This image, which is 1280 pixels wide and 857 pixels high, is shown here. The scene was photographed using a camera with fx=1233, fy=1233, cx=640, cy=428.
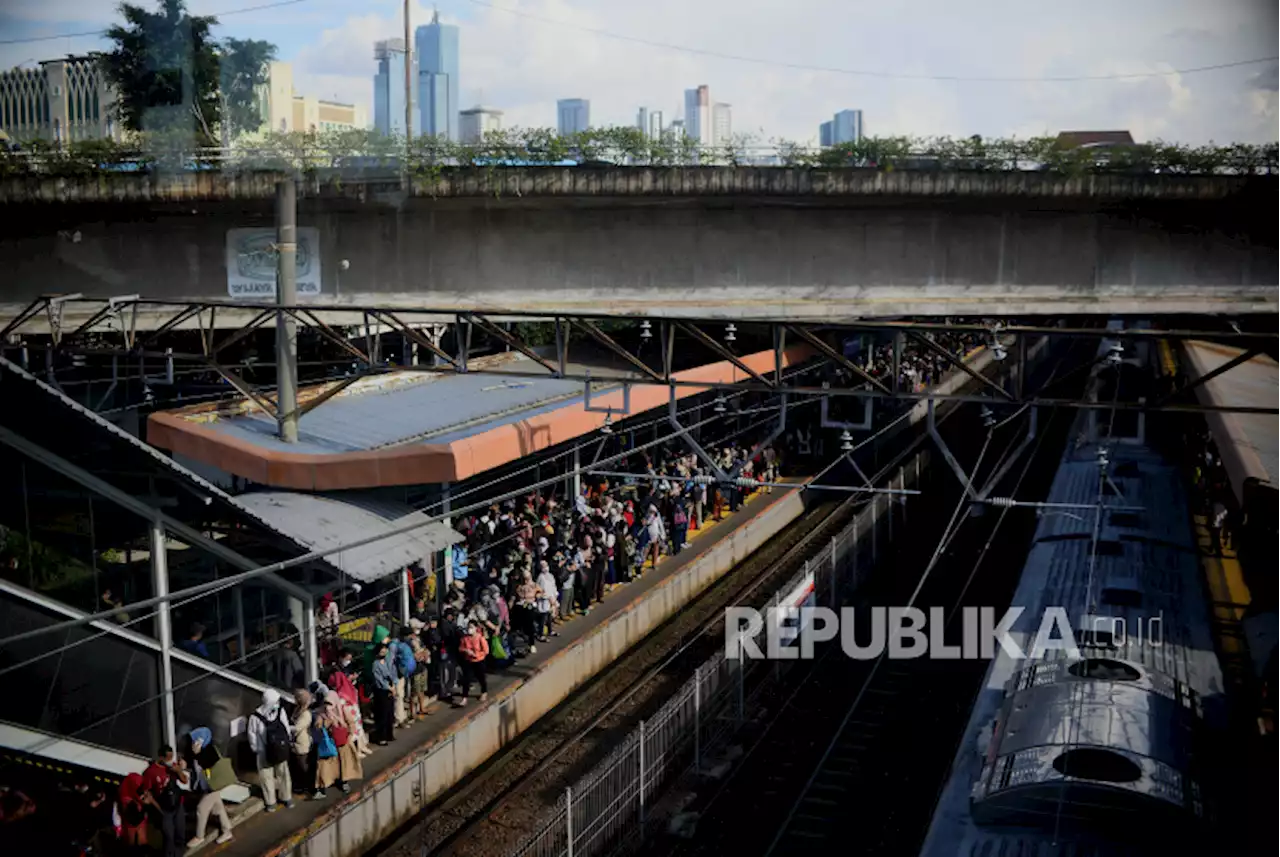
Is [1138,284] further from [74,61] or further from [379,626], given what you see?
[74,61]

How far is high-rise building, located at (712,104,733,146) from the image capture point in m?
18.5

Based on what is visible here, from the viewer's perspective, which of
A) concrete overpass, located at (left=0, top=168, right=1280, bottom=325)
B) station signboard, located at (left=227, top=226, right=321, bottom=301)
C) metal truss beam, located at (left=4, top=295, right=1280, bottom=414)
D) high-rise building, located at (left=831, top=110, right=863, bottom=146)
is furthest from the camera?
high-rise building, located at (left=831, top=110, right=863, bottom=146)

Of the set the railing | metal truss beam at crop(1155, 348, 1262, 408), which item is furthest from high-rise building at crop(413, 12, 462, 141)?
metal truss beam at crop(1155, 348, 1262, 408)

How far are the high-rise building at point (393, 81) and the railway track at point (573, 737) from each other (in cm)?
1011

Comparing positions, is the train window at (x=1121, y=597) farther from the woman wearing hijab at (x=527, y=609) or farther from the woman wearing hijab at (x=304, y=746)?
the woman wearing hijab at (x=304, y=746)

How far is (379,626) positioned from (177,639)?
2194 millimetres

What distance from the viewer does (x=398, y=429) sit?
15625 mm

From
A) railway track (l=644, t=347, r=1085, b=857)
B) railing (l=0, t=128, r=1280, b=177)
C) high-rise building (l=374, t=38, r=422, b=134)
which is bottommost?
railway track (l=644, t=347, r=1085, b=857)

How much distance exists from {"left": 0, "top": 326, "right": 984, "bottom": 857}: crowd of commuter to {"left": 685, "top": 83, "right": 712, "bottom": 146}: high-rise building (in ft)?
17.9

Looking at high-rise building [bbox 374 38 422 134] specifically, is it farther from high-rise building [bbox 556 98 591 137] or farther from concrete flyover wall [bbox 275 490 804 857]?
concrete flyover wall [bbox 275 490 804 857]

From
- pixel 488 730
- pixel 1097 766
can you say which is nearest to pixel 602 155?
pixel 488 730

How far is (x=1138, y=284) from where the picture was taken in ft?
58.0

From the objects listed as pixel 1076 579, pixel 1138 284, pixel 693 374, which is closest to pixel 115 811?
pixel 1076 579

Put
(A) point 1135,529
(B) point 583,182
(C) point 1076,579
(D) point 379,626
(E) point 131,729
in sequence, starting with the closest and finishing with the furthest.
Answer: (E) point 131,729 → (D) point 379,626 → (C) point 1076,579 → (A) point 1135,529 → (B) point 583,182
